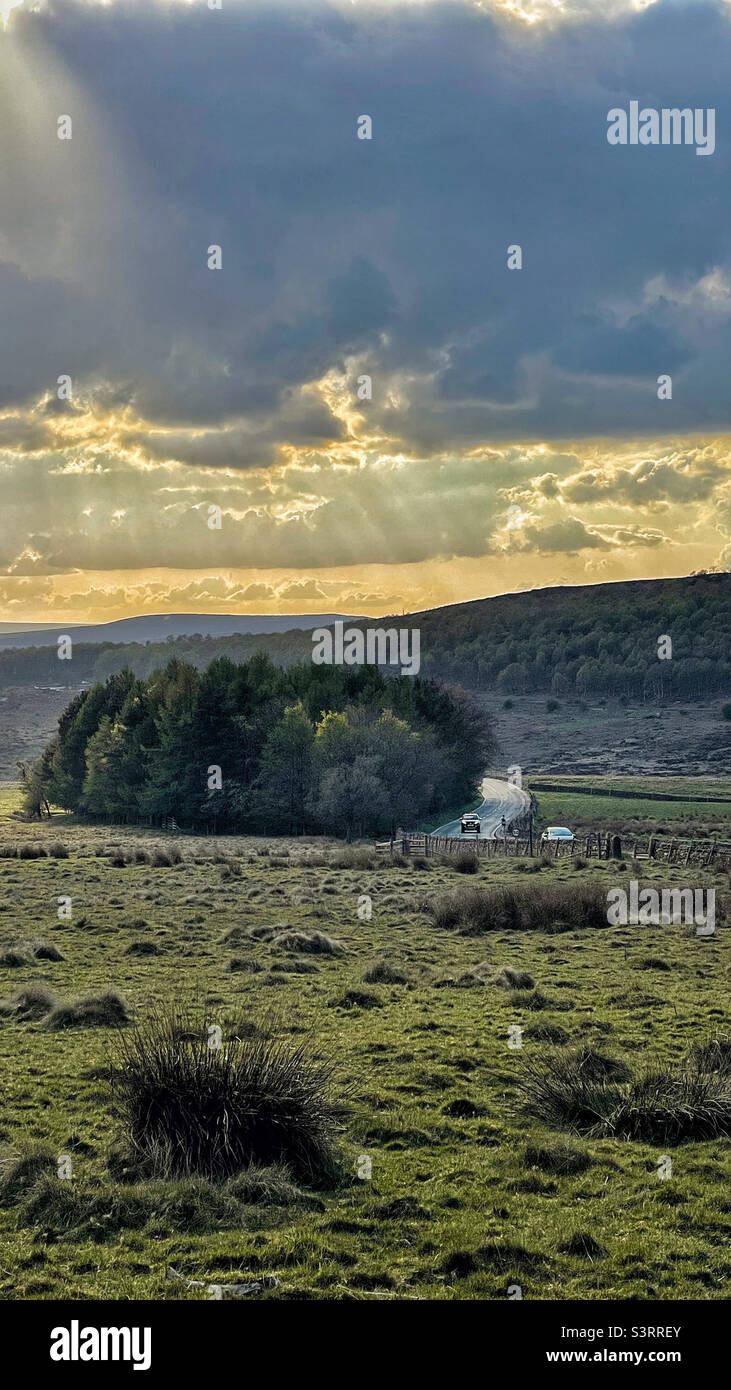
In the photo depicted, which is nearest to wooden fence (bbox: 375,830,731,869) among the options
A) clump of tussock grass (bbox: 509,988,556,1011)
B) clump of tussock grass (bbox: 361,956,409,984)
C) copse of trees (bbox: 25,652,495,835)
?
A: copse of trees (bbox: 25,652,495,835)

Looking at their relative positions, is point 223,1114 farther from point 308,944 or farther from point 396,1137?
point 308,944

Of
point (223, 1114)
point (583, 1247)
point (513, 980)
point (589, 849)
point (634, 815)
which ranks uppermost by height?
point (223, 1114)

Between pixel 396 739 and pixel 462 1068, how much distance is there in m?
65.3

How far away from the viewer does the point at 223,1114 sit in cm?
1003

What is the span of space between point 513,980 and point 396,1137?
878 cm

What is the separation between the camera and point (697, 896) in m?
34.3

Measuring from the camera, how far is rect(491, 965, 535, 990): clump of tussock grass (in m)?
19.6

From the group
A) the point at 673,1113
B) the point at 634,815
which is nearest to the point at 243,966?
the point at 673,1113

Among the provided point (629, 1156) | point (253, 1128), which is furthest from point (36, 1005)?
point (629, 1156)

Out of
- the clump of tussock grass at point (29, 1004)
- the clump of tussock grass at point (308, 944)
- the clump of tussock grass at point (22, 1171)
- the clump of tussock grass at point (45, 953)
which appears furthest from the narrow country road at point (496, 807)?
the clump of tussock grass at point (22, 1171)

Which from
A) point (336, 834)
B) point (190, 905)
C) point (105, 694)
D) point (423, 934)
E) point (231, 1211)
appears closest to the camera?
point (231, 1211)

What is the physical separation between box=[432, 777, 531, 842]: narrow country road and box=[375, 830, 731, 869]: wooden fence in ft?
→ 7.31

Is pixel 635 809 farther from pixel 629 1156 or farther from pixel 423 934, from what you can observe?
pixel 629 1156

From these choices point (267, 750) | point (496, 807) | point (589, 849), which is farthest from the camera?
point (496, 807)
